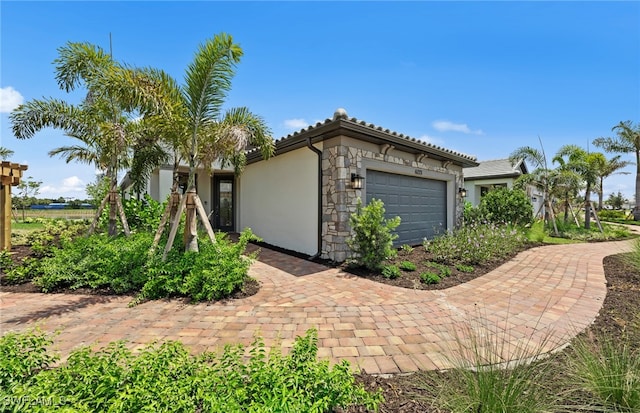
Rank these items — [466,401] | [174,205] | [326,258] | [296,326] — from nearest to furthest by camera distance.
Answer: [466,401]
[296,326]
[174,205]
[326,258]

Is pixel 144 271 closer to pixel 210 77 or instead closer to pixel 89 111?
pixel 210 77

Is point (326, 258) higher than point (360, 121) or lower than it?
lower

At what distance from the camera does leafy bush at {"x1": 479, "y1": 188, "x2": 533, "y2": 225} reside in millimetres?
10984

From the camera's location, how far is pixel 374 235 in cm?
560

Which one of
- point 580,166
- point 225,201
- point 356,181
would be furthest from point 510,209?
point 225,201

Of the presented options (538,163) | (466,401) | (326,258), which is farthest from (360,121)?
(538,163)

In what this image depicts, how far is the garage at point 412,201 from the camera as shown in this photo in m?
7.62

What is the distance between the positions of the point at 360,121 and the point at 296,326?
4700 mm

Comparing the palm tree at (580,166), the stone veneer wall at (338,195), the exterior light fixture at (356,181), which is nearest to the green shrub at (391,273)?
the stone veneer wall at (338,195)

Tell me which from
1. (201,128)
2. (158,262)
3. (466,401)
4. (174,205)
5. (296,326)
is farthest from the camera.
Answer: (174,205)

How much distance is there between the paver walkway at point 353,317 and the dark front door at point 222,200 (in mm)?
7243

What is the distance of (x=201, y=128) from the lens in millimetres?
5145

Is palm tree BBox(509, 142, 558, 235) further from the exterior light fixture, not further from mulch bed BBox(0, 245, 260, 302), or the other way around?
mulch bed BBox(0, 245, 260, 302)

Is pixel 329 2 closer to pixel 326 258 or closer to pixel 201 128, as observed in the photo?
pixel 201 128
